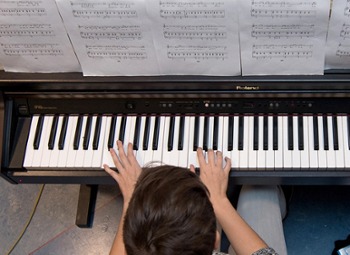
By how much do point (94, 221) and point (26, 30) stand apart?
3.05 feet

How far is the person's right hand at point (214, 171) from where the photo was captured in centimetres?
133

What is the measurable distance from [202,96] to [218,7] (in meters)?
0.31

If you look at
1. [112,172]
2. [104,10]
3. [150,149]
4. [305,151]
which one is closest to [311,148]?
[305,151]

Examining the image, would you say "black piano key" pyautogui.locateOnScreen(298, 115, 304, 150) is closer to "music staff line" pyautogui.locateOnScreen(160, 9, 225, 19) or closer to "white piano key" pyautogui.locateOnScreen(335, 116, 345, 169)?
"white piano key" pyautogui.locateOnScreen(335, 116, 345, 169)

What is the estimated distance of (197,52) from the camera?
1213 mm

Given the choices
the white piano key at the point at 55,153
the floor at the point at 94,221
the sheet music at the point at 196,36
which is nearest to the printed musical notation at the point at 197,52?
the sheet music at the point at 196,36

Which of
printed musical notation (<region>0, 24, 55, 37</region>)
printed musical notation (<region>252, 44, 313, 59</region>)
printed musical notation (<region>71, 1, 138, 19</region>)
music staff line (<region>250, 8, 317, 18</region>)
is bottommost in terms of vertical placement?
printed musical notation (<region>252, 44, 313, 59</region>)

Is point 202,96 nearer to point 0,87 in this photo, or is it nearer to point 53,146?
point 53,146

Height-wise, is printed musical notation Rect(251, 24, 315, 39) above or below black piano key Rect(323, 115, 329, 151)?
above

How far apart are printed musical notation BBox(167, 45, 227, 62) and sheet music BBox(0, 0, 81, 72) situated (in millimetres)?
280

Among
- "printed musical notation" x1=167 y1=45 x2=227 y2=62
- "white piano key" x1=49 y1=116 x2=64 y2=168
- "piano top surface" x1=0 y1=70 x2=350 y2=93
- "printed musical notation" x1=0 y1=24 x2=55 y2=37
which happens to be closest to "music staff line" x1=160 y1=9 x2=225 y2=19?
"printed musical notation" x1=167 y1=45 x2=227 y2=62

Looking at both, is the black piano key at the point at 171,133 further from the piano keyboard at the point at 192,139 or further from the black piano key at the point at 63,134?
the black piano key at the point at 63,134

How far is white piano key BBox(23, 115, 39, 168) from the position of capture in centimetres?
141

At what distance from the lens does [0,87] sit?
1372 millimetres
